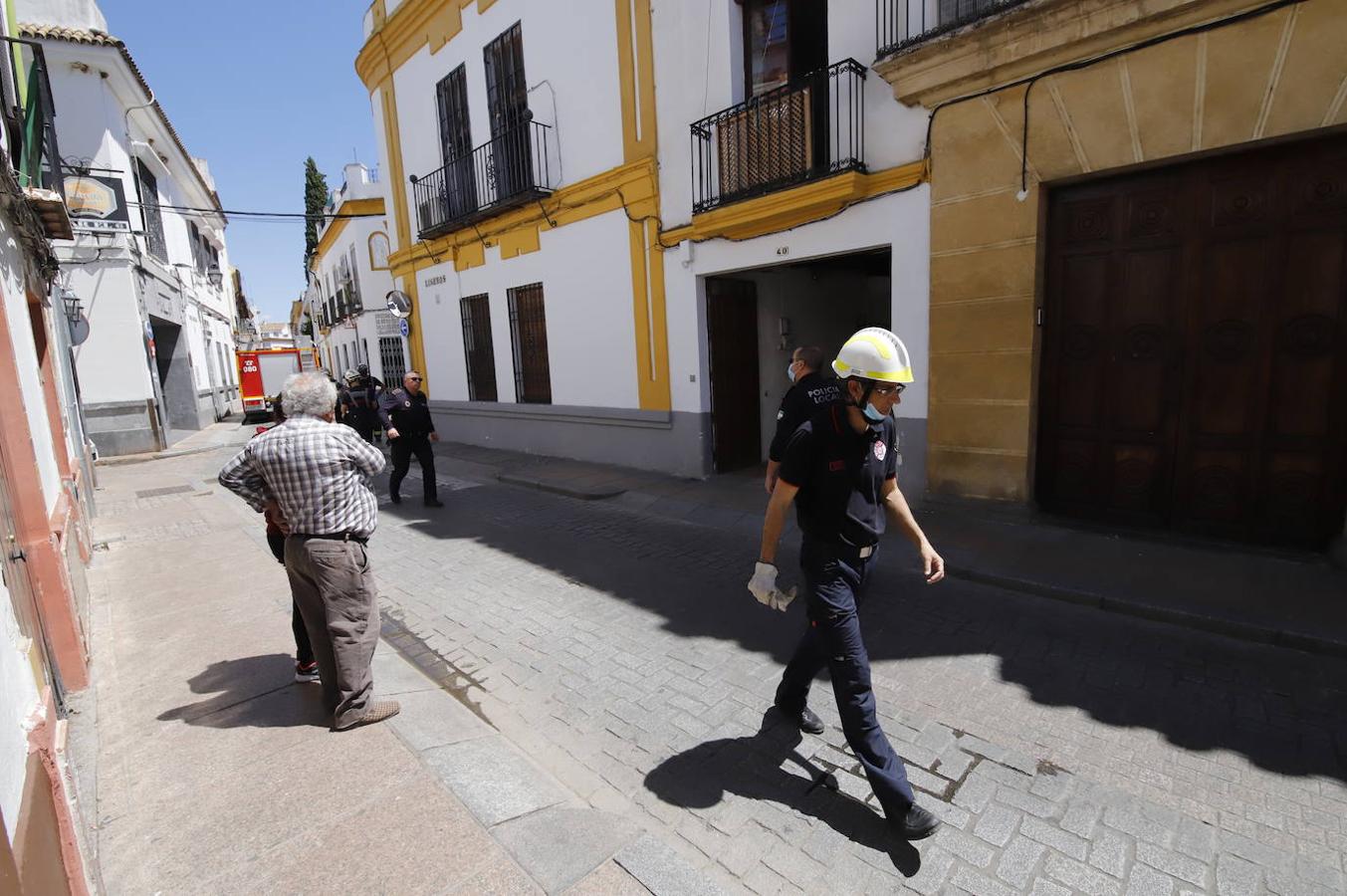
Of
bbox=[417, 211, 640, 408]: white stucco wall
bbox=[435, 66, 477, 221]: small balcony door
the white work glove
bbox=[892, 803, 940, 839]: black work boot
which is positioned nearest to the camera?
bbox=[892, 803, 940, 839]: black work boot

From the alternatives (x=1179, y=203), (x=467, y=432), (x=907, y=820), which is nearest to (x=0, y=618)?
(x=907, y=820)

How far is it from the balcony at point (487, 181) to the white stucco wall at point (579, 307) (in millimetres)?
770

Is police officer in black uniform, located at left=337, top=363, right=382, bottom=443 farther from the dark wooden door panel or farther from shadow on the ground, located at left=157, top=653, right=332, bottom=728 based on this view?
shadow on the ground, located at left=157, top=653, right=332, bottom=728

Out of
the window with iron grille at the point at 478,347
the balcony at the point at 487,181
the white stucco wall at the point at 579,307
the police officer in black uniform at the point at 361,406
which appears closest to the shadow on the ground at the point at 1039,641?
the police officer in black uniform at the point at 361,406

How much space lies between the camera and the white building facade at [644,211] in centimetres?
669

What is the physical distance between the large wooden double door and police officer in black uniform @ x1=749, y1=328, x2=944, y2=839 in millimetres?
3951

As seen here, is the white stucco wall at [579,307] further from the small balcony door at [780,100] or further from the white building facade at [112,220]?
the white building facade at [112,220]

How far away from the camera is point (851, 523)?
8.54 feet

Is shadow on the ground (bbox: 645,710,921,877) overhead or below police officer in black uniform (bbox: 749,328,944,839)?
below

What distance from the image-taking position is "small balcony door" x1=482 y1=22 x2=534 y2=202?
1031 centimetres

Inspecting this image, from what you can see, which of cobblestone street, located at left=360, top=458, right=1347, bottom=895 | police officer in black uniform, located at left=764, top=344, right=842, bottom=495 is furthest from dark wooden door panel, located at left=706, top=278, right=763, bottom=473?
cobblestone street, located at left=360, top=458, right=1347, bottom=895

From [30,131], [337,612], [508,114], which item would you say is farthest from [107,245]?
[337,612]

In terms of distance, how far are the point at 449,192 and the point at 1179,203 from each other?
37.5ft

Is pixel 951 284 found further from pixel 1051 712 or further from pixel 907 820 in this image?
pixel 907 820
